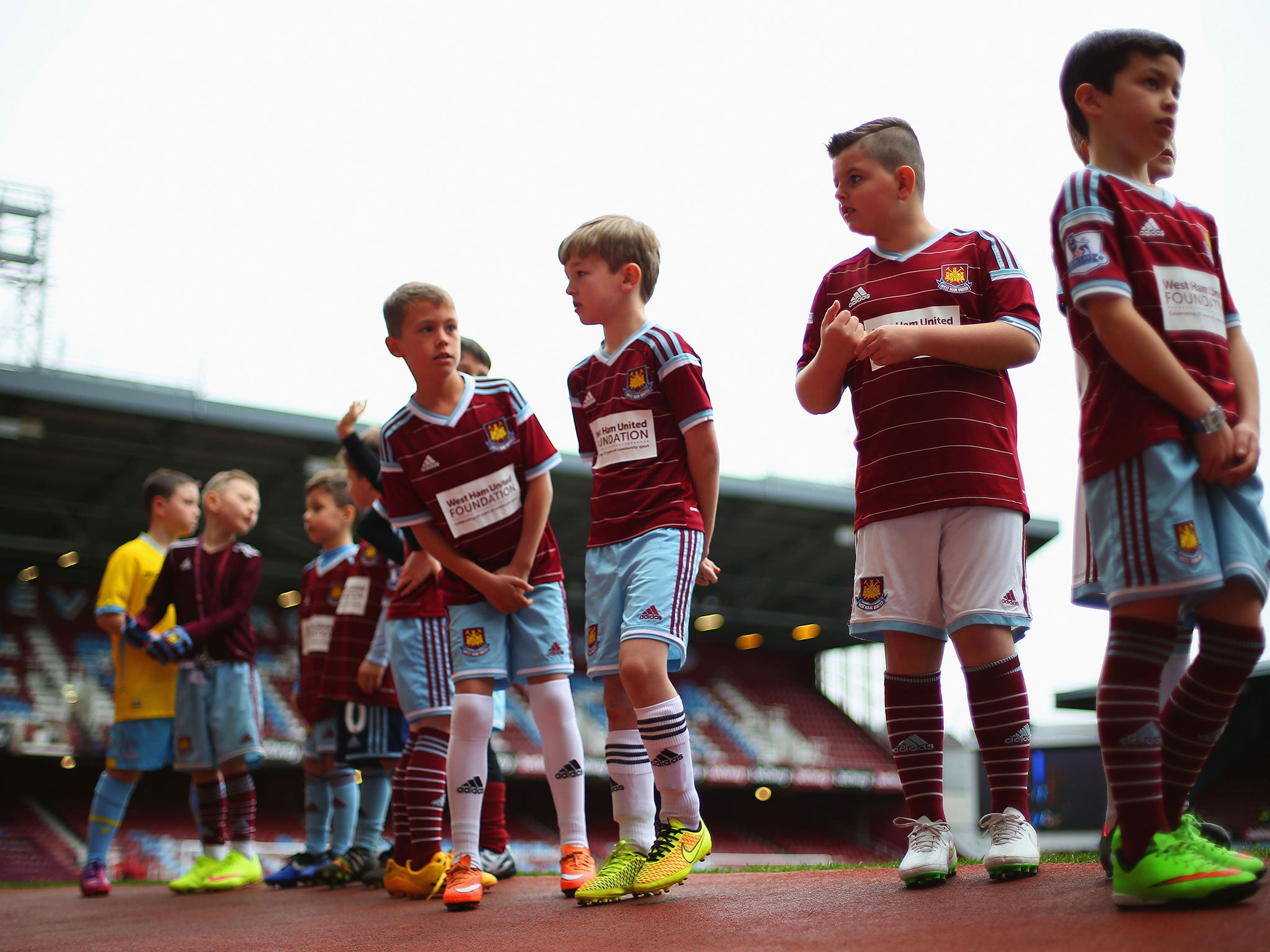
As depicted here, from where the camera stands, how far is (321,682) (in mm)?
5094

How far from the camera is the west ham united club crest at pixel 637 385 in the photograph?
308 centimetres

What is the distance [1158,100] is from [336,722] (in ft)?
13.3

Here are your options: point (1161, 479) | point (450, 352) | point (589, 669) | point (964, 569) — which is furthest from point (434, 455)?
point (1161, 479)

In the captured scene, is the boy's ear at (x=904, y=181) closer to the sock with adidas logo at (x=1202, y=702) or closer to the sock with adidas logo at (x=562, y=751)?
the sock with adidas logo at (x=1202, y=702)

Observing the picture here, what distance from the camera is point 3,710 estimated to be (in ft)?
50.9

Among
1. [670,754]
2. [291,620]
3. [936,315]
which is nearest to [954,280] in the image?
[936,315]

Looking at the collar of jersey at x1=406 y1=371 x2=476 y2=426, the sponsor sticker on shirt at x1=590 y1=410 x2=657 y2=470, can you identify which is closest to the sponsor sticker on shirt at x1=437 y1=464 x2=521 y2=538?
the collar of jersey at x1=406 y1=371 x2=476 y2=426

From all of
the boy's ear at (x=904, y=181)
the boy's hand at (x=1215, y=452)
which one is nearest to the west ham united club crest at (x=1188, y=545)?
the boy's hand at (x=1215, y=452)

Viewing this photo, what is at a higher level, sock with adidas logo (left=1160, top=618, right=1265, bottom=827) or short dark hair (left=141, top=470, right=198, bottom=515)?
short dark hair (left=141, top=470, right=198, bottom=515)

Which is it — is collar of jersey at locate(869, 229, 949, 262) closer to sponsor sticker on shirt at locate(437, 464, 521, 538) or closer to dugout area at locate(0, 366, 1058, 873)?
sponsor sticker on shirt at locate(437, 464, 521, 538)

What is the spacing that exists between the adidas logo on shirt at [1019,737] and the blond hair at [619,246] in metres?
1.58

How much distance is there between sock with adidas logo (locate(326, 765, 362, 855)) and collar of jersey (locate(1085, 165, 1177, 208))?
4.22m

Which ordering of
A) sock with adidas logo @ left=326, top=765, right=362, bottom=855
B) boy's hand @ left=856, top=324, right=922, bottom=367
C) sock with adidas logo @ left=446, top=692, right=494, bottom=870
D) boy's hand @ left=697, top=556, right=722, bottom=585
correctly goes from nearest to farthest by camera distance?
boy's hand @ left=856, top=324, right=922, bottom=367 → boy's hand @ left=697, top=556, right=722, bottom=585 → sock with adidas logo @ left=446, top=692, right=494, bottom=870 → sock with adidas logo @ left=326, top=765, right=362, bottom=855

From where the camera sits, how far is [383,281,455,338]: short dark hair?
3547 millimetres
